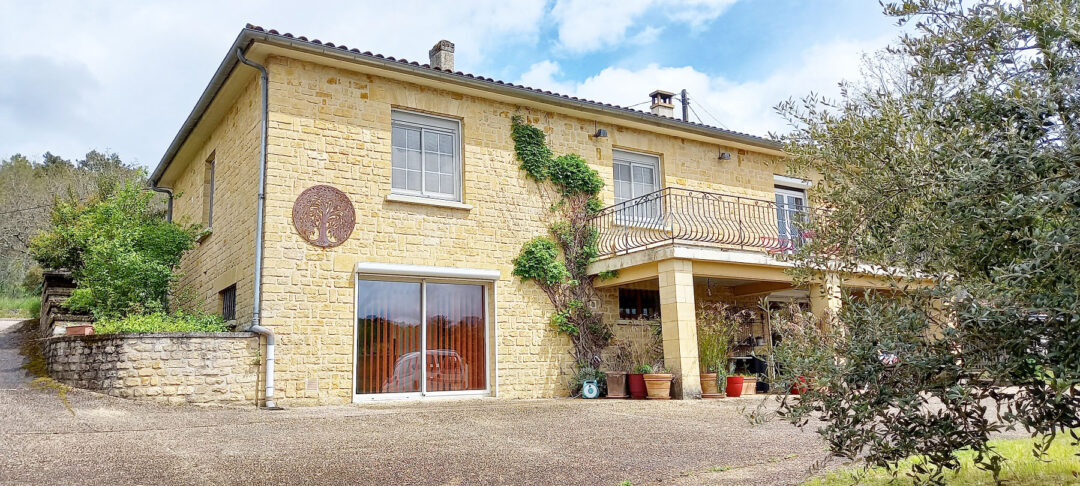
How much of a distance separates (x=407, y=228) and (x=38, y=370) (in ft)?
18.8

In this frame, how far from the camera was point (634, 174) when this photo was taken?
13.1 meters

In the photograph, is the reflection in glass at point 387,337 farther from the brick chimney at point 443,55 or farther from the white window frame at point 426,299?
the brick chimney at point 443,55

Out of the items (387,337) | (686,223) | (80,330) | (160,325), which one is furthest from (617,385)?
(80,330)

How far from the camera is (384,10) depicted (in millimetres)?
8781

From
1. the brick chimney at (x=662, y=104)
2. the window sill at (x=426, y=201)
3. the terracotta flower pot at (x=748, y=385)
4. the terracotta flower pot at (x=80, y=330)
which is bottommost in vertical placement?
the terracotta flower pot at (x=748, y=385)

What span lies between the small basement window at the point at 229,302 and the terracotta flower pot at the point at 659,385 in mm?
6014

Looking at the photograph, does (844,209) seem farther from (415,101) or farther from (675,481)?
(415,101)

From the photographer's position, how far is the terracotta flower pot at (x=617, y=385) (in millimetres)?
10711

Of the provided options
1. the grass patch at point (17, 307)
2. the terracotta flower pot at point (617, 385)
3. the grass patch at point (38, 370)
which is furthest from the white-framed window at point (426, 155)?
the grass patch at point (17, 307)

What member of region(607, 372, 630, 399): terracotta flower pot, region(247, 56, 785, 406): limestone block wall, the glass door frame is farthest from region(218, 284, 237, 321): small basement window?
region(607, 372, 630, 399): terracotta flower pot

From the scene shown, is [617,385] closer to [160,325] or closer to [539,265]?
[539,265]

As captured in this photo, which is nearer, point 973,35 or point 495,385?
point 973,35

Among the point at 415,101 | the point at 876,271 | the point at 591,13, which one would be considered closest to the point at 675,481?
the point at 876,271

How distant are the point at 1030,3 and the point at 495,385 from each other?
874 cm
